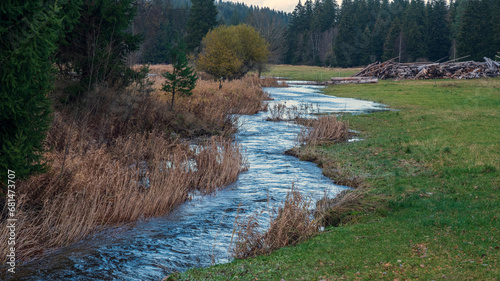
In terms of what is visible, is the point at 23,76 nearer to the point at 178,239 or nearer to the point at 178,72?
the point at 178,239

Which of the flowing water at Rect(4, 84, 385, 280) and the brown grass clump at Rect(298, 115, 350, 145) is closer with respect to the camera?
the flowing water at Rect(4, 84, 385, 280)

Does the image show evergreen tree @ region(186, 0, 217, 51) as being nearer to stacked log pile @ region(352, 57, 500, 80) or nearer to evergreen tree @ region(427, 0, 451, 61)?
stacked log pile @ region(352, 57, 500, 80)

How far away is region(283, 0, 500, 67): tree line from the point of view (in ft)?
220

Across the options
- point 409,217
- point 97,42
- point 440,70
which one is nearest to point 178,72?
point 97,42

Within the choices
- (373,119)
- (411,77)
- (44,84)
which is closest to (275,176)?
(44,84)

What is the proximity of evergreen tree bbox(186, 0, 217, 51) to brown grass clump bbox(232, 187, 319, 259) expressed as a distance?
187ft

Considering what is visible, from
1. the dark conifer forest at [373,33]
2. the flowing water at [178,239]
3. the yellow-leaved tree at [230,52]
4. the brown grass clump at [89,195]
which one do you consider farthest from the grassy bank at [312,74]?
the brown grass clump at [89,195]

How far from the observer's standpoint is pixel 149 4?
29.5 meters

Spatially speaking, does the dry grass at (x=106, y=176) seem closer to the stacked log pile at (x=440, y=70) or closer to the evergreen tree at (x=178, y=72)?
the evergreen tree at (x=178, y=72)

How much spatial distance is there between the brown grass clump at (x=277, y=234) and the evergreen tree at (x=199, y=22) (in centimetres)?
5697

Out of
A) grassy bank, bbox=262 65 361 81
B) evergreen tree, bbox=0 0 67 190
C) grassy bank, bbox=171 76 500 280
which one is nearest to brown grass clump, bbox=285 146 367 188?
grassy bank, bbox=171 76 500 280

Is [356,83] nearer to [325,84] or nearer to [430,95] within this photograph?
[325,84]

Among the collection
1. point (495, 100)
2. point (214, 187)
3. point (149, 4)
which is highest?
point (149, 4)

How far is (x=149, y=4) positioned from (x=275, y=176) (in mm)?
21055
